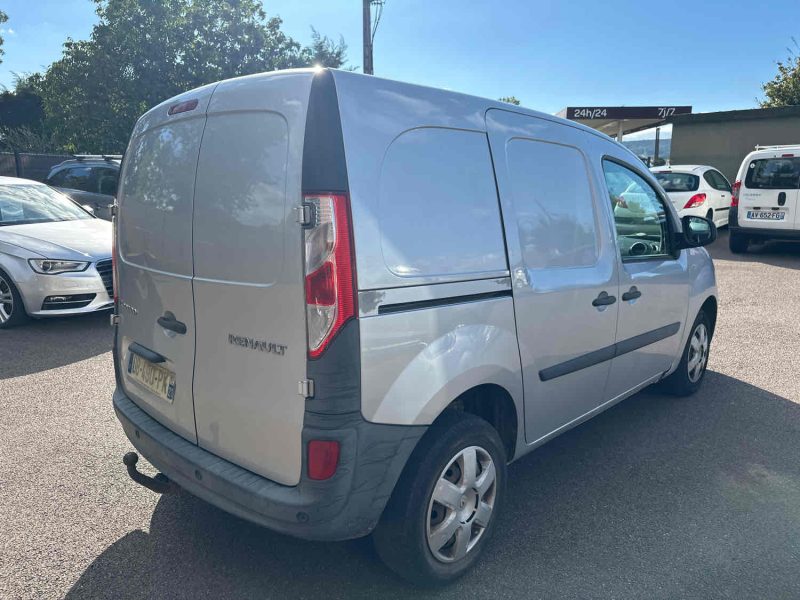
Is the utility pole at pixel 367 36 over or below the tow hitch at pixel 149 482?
over

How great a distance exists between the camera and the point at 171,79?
24203mm

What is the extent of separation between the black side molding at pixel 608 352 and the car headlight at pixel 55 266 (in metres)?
5.21

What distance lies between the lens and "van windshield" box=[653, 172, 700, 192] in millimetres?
12938

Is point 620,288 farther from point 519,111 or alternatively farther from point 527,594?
point 527,594

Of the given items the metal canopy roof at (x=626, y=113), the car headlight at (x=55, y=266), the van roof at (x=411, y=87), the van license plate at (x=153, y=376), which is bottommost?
the van license plate at (x=153, y=376)

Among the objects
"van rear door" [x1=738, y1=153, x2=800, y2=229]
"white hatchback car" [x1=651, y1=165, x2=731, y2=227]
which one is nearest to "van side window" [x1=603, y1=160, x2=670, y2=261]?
"van rear door" [x1=738, y1=153, x2=800, y2=229]

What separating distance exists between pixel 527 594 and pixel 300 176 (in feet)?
6.09

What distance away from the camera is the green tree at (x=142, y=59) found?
2381cm

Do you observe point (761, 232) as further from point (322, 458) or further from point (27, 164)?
point (27, 164)

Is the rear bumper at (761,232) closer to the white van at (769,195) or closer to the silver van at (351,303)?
the white van at (769,195)

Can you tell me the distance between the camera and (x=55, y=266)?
6.22 metres

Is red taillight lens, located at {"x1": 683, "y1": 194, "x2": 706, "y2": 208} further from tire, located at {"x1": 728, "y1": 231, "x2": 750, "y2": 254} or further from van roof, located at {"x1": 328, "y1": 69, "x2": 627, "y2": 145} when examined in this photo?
van roof, located at {"x1": 328, "y1": 69, "x2": 627, "y2": 145}

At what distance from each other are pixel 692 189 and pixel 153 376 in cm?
1279

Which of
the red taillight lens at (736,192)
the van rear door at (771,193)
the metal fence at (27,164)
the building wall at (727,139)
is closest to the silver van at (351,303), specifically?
the van rear door at (771,193)
